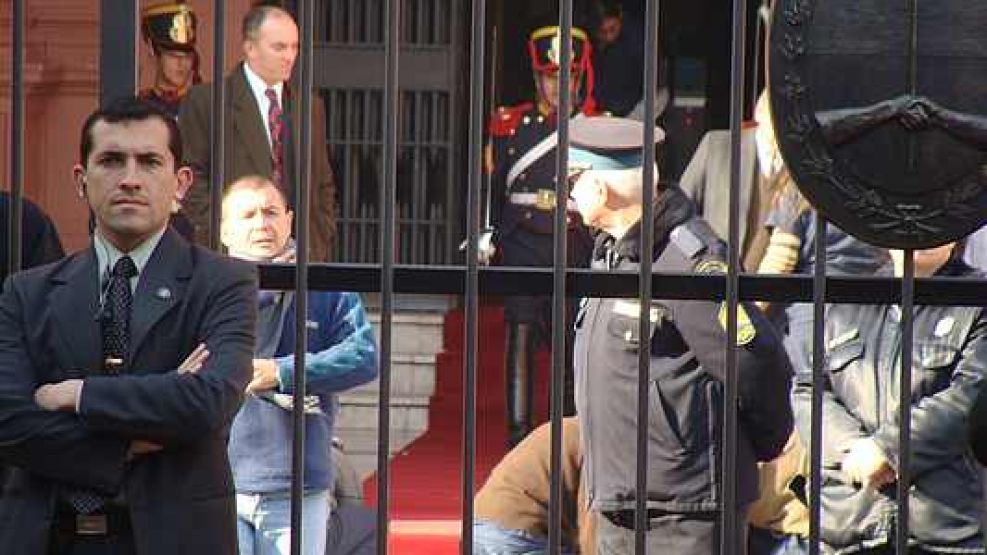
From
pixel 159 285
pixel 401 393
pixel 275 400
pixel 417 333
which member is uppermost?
pixel 159 285

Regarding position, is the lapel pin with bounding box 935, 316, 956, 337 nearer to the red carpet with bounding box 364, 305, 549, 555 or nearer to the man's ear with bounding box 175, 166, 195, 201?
the man's ear with bounding box 175, 166, 195, 201

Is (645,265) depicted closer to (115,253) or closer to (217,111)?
(217,111)

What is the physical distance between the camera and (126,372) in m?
4.27

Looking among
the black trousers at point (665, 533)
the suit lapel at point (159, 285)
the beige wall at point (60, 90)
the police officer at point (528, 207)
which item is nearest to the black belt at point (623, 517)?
the black trousers at point (665, 533)

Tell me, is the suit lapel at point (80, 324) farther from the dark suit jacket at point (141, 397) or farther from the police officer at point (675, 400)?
the police officer at point (675, 400)

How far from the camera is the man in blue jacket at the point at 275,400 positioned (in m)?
6.36

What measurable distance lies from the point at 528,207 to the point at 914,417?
393 centimetres

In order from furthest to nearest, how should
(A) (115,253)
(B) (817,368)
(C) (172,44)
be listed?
1. (C) (172,44)
2. (B) (817,368)
3. (A) (115,253)

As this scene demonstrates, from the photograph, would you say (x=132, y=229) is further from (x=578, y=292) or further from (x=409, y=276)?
(x=578, y=292)

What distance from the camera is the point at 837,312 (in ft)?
20.7

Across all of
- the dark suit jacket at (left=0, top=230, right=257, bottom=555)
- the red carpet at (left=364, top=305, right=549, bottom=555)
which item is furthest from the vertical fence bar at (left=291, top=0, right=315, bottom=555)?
the red carpet at (left=364, top=305, right=549, bottom=555)

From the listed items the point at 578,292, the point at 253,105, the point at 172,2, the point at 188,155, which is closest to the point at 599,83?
the point at 172,2

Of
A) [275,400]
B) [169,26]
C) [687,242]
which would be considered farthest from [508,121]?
[687,242]

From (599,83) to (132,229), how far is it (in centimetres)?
784
